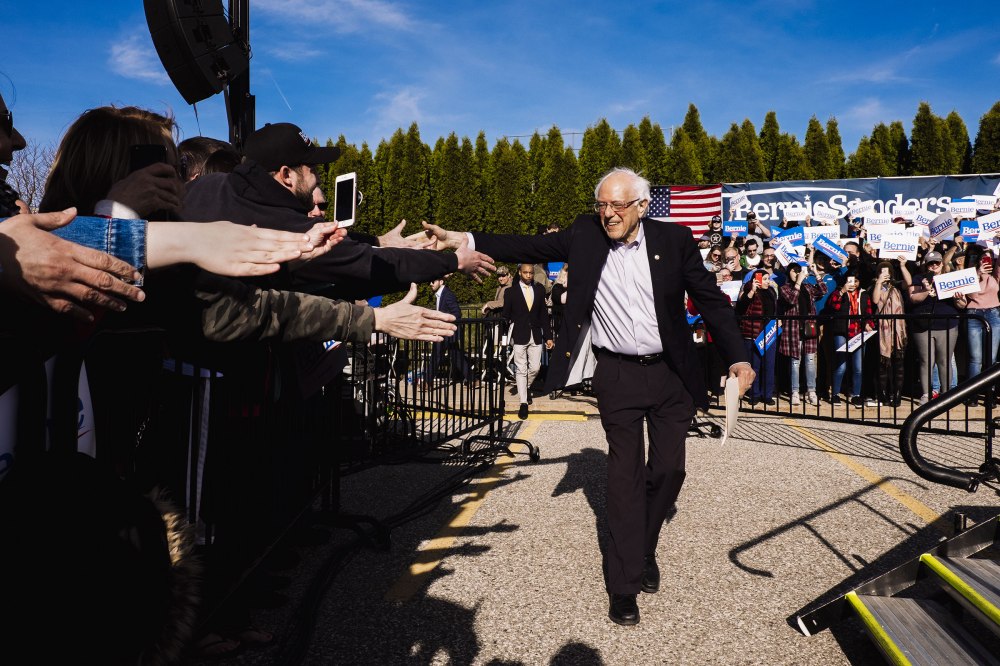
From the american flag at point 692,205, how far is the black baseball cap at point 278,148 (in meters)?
16.6

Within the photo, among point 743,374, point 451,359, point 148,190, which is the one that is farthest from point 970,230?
point 148,190

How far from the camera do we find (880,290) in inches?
436

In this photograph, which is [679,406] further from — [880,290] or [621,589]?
[880,290]

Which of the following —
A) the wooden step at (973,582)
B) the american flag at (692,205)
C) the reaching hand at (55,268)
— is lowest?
the wooden step at (973,582)

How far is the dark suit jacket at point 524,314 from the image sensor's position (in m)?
10.7

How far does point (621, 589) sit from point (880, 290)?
9.71 m

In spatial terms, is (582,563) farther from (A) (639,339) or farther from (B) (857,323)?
(B) (857,323)

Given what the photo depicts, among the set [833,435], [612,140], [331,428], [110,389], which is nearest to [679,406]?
[331,428]

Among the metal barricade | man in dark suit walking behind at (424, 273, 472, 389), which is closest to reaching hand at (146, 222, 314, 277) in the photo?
the metal barricade

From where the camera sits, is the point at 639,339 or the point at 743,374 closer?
the point at 743,374

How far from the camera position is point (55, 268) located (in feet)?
3.86

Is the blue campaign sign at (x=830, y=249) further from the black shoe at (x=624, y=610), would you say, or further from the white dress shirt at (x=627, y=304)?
the black shoe at (x=624, y=610)

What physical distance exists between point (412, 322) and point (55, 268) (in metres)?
1.36

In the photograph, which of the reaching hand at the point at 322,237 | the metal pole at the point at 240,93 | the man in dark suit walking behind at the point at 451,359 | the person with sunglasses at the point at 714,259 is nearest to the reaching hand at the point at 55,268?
the reaching hand at the point at 322,237
